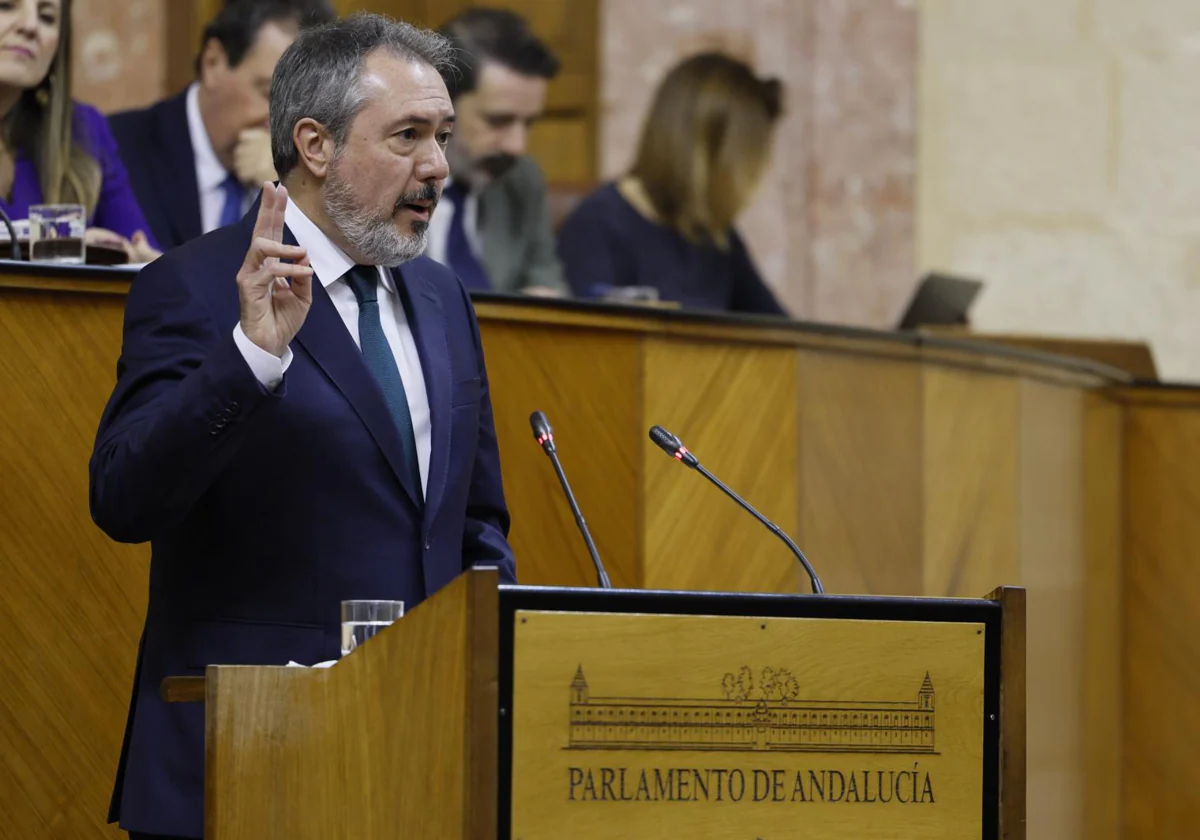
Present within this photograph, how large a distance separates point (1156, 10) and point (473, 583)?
6.33 m

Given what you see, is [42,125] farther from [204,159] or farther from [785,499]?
[785,499]

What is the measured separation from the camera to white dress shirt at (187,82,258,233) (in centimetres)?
444

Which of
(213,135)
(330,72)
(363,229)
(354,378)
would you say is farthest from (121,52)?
(354,378)

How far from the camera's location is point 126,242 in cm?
373

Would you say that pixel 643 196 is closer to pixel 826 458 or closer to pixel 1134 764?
pixel 826 458

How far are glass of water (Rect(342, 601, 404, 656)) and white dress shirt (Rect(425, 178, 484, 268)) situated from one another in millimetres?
2718

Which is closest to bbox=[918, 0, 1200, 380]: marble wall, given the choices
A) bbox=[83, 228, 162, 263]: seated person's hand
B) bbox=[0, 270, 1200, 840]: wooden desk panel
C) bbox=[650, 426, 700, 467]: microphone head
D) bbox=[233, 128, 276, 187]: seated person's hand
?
bbox=[0, 270, 1200, 840]: wooden desk panel

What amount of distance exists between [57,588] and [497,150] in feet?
7.82

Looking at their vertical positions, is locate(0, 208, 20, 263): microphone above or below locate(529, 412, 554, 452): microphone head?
above

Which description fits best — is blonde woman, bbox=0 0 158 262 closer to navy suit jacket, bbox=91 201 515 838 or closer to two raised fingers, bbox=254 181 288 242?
navy suit jacket, bbox=91 201 515 838

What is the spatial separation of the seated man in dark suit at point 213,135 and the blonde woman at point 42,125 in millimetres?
437

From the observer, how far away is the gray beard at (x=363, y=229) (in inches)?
106

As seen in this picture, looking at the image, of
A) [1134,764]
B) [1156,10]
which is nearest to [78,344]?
[1134,764]

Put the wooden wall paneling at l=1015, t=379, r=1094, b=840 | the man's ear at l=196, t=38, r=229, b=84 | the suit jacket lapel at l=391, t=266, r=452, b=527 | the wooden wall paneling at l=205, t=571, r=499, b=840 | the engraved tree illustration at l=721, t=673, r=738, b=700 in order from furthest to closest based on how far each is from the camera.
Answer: the wooden wall paneling at l=1015, t=379, r=1094, b=840 → the man's ear at l=196, t=38, r=229, b=84 → the suit jacket lapel at l=391, t=266, r=452, b=527 → the engraved tree illustration at l=721, t=673, r=738, b=700 → the wooden wall paneling at l=205, t=571, r=499, b=840
